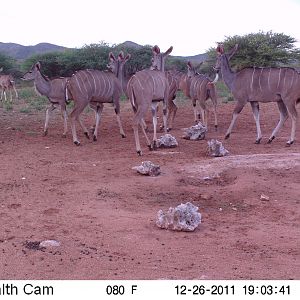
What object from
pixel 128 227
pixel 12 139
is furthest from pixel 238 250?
pixel 12 139

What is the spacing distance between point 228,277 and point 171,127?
955 cm

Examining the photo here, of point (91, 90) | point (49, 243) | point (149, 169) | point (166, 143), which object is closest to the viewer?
point (49, 243)

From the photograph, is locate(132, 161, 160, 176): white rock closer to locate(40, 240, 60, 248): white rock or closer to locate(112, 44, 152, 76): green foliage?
locate(40, 240, 60, 248): white rock

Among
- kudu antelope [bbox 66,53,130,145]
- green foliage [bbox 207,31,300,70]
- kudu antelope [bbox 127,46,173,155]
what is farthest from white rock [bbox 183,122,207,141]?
green foliage [bbox 207,31,300,70]

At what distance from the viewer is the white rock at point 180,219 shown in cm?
621

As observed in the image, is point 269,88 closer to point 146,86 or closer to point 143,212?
point 146,86

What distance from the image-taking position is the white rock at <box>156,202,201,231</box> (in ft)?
20.4

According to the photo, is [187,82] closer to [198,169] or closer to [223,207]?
[198,169]

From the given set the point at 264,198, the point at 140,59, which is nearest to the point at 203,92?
the point at 264,198

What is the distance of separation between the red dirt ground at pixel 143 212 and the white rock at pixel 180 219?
8 cm

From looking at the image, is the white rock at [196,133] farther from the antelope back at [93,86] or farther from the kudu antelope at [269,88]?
the antelope back at [93,86]

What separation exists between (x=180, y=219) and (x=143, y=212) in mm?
755

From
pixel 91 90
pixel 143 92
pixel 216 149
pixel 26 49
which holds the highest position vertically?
pixel 143 92

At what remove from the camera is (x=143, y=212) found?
6.87 meters
